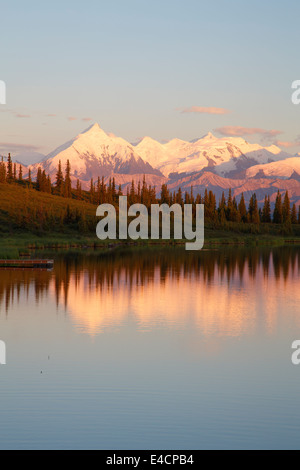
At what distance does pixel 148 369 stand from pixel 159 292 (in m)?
22.2

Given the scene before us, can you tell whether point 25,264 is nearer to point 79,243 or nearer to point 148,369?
point 148,369

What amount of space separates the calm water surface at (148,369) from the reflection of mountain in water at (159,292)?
131mm

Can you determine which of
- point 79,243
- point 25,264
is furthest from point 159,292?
point 79,243

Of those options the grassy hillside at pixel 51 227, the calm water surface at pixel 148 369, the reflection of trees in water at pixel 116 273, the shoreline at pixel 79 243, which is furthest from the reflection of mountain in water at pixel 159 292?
the grassy hillside at pixel 51 227

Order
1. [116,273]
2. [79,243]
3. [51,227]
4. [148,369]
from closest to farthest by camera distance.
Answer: [148,369]
[116,273]
[79,243]
[51,227]

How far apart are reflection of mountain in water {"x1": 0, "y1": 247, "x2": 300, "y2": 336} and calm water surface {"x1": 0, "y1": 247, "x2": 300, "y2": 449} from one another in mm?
131

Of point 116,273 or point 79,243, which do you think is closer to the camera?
point 116,273

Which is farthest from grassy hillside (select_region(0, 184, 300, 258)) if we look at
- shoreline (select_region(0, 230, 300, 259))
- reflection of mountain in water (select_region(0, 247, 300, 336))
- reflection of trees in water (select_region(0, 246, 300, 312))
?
reflection of mountain in water (select_region(0, 247, 300, 336))

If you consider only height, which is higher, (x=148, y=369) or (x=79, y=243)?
(x=79, y=243)

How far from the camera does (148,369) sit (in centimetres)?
2242

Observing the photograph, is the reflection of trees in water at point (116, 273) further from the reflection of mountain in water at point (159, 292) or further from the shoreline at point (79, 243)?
the shoreline at point (79, 243)

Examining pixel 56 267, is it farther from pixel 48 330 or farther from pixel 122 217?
pixel 122 217

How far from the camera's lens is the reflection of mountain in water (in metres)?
32.6

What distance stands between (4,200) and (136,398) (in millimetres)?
138285
